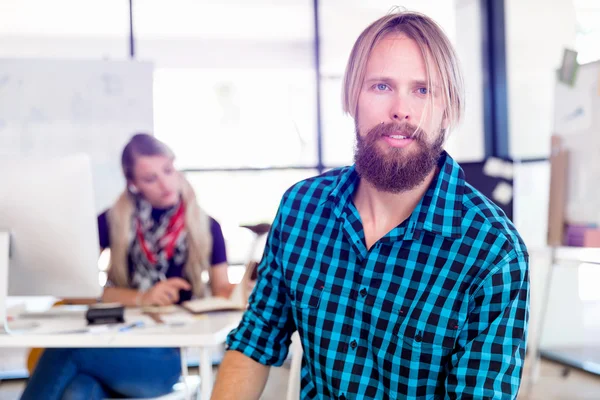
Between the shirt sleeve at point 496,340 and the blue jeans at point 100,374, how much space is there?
3.30ft

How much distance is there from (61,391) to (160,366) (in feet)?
0.84

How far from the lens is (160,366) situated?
1.69m

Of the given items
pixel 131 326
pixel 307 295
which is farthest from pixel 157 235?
pixel 307 295

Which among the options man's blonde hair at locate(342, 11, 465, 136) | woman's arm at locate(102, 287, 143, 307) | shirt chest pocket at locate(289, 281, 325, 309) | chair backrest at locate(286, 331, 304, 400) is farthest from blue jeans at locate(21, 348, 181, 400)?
man's blonde hair at locate(342, 11, 465, 136)

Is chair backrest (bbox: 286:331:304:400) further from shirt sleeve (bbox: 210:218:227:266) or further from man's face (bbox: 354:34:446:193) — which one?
shirt sleeve (bbox: 210:218:227:266)

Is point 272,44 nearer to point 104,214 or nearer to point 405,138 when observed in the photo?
point 104,214

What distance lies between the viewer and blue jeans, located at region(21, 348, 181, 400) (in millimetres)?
1558

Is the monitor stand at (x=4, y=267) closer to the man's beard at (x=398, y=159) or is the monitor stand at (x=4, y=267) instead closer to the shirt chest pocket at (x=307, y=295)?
the shirt chest pocket at (x=307, y=295)

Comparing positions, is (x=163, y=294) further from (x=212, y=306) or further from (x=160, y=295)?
(x=212, y=306)

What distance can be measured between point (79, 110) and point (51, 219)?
6.45 feet

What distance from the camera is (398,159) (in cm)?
101

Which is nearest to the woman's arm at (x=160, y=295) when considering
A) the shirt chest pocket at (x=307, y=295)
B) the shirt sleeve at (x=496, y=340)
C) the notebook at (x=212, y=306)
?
the notebook at (x=212, y=306)

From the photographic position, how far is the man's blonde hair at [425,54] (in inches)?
39.7

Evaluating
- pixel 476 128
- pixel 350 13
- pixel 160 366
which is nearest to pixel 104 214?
pixel 160 366
